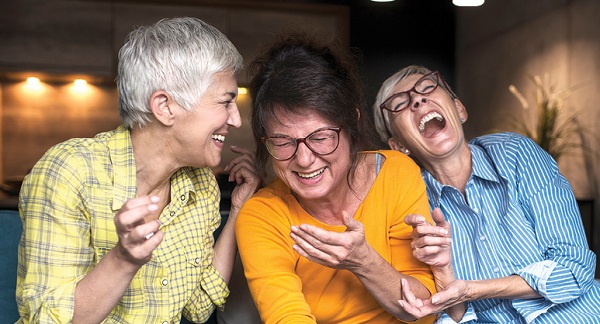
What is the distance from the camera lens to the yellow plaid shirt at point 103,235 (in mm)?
1692

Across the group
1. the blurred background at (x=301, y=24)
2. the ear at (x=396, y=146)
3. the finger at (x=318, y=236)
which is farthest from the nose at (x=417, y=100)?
the blurred background at (x=301, y=24)

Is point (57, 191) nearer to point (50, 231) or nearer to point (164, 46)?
point (50, 231)

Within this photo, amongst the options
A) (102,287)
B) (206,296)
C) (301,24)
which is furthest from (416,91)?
(301,24)

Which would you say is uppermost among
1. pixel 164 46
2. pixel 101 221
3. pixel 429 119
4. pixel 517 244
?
pixel 164 46

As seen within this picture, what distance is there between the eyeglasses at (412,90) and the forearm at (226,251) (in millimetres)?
A: 623

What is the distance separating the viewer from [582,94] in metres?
5.78

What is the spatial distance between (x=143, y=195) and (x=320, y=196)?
1.66 ft

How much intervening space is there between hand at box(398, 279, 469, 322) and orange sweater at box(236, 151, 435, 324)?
77 millimetres

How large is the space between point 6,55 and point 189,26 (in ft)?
17.5

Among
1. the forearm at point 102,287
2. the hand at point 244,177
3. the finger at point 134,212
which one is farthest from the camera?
the hand at point 244,177

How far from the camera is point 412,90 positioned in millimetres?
2291

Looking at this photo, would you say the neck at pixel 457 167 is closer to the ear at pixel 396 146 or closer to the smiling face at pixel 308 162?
the ear at pixel 396 146

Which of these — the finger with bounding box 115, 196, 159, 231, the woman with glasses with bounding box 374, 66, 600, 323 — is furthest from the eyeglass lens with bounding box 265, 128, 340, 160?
the finger with bounding box 115, 196, 159, 231

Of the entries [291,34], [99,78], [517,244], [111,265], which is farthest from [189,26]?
[99,78]
